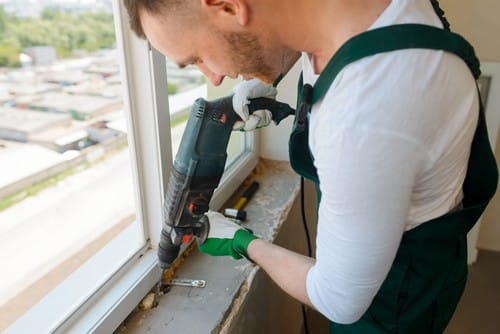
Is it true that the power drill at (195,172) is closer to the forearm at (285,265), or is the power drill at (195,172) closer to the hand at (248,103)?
the hand at (248,103)

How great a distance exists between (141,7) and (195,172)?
1.13 feet

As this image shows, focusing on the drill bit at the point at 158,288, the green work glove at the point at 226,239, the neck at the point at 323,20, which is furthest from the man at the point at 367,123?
the drill bit at the point at 158,288

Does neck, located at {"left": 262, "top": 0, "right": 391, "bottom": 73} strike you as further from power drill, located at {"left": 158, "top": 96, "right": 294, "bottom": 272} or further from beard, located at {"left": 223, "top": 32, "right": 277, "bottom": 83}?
power drill, located at {"left": 158, "top": 96, "right": 294, "bottom": 272}

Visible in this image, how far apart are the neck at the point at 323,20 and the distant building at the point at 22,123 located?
42 cm

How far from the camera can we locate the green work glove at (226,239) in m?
0.83

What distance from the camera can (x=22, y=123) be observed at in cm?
67

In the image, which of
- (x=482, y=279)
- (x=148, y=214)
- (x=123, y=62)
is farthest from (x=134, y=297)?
(x=482, y=279)

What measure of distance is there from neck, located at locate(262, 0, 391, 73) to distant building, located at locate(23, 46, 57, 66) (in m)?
0.39

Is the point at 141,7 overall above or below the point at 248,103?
above

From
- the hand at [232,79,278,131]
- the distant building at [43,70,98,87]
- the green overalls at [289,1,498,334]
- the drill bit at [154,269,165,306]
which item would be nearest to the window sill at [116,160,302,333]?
the drill bit at [154,269,165,306]

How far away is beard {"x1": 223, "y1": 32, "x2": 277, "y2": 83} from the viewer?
583 mm

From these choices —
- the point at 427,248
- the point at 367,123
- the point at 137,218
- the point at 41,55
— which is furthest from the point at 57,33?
the point at 427,248

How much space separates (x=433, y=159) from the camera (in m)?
0.50

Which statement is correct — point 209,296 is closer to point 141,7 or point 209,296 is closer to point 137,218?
point 137,218
